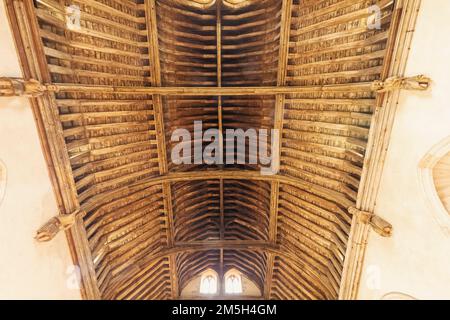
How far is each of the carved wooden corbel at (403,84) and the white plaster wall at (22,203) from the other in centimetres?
A: 1023

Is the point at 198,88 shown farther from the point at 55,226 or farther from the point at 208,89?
the point at 55,226

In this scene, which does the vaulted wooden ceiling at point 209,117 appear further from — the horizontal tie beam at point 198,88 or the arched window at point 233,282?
the arched window at point 233,282

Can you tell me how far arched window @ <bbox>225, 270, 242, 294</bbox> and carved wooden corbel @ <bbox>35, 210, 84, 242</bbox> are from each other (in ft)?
38.6

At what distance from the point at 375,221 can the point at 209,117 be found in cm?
834

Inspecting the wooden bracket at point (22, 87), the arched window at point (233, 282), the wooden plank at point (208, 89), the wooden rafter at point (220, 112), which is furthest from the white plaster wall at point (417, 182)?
the arched window at point (233, 282)

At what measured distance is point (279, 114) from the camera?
11156 mm

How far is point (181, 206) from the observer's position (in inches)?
553

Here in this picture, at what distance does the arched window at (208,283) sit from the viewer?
1712 centimetres

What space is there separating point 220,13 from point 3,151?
30.0 feet

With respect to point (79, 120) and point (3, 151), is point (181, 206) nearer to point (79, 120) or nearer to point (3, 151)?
point (79, 120)

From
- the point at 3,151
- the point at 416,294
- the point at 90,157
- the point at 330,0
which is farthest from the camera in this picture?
the point at 90,157

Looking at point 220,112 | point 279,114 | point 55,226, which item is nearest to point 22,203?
point 55,226

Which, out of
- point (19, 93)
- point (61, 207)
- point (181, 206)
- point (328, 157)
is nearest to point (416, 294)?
point (328, 157)

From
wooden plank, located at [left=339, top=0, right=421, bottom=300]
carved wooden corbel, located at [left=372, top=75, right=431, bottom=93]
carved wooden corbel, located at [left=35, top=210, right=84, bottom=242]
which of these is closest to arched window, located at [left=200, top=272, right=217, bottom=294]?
wooden plank, located at [left=339, top=0, right=421, bottom=300]
